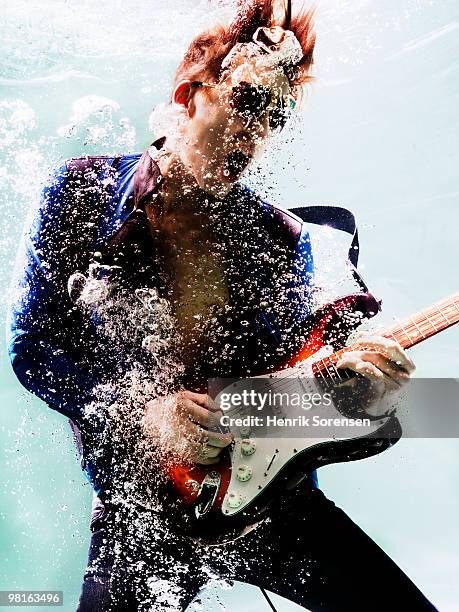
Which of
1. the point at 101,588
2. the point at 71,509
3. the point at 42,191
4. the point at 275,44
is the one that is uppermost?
the point at 275,44

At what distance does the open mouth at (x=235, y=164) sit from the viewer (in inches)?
65.9

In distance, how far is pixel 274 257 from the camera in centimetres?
179

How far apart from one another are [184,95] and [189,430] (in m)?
1.15

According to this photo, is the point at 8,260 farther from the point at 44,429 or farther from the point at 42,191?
the point at 42,191

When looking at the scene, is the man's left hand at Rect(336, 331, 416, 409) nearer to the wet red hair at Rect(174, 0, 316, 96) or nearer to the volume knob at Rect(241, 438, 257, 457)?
the volume knob at Rect(241, 438, 257, 457)

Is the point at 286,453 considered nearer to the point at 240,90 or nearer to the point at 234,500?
the point at 234,500

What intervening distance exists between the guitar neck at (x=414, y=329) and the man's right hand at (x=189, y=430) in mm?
363

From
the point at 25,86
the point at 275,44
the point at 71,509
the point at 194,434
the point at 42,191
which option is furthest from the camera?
the point at 71,509

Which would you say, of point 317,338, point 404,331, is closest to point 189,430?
point 317,338

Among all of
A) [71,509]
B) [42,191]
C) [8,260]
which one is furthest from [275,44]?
[71,509]

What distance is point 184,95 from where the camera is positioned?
1.76 metres

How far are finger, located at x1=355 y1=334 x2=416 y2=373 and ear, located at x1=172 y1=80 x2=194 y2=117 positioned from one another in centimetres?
99

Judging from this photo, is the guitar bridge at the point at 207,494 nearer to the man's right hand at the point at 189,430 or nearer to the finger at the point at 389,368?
the man's right hand at the point at 189,430

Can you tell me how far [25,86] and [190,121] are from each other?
2029 mm
